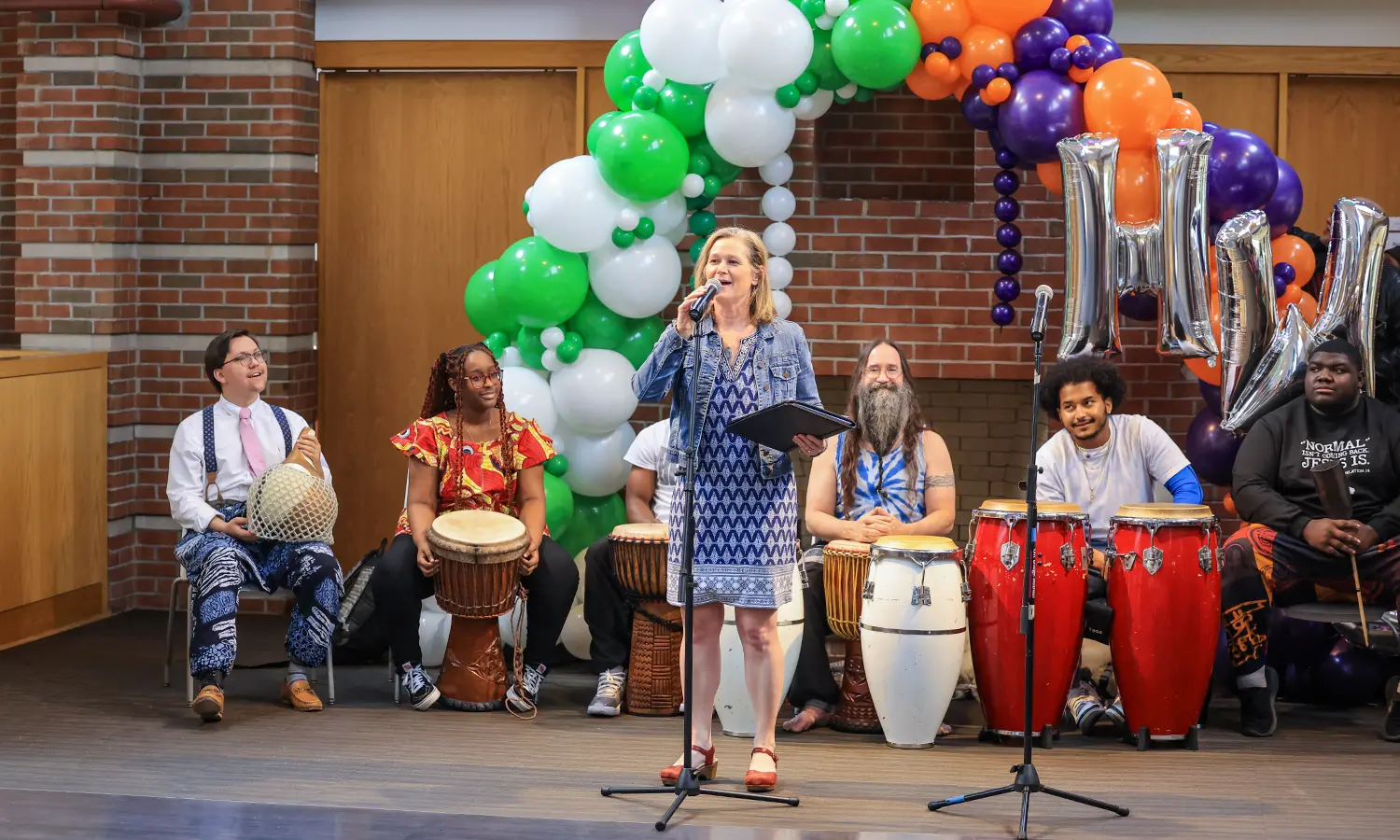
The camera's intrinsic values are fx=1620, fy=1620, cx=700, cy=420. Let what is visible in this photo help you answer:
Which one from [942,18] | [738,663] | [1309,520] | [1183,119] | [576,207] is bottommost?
[738,663]

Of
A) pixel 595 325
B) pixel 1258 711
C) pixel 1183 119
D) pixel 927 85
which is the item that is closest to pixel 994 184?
pixel 927 85

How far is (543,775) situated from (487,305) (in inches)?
84.8

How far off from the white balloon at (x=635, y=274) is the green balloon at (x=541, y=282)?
0.23ft

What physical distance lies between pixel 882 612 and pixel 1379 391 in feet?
7.32

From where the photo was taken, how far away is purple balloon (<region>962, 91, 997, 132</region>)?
575 centimetres

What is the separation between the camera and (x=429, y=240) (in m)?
7.28

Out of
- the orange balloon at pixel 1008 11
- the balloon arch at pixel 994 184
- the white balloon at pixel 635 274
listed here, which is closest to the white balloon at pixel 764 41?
the balloon arch at pixel 994 184

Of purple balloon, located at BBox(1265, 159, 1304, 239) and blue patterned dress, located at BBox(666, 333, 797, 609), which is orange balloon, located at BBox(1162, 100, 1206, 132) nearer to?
purple balloon, located at BBox(1265, 159, 1304, 239)

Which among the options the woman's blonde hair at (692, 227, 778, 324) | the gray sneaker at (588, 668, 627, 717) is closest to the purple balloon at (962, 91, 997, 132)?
the woman's blonde hair at (692, 227, 778, 324)

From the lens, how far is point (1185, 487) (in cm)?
544

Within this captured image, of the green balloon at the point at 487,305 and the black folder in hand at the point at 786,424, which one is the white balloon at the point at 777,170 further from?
the black folder in hand at the point at 786,424

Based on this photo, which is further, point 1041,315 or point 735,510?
point 735,510

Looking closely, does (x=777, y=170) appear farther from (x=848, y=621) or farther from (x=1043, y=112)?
(x=848, y=621)

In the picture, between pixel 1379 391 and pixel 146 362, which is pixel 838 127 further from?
pixel 146 362
